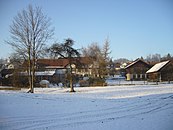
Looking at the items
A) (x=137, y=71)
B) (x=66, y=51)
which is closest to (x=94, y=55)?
(x=137, y=71)

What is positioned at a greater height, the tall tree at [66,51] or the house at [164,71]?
the tall tree at [66,51]

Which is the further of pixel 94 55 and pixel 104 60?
pixel 94 55

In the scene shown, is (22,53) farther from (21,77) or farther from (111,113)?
(111,113)

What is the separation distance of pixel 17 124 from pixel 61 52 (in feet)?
86.2

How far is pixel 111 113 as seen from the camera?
14.9m

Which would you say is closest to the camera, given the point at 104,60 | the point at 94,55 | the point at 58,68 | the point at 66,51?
the point at 66,51

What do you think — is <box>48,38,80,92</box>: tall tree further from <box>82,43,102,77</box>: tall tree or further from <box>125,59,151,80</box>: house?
<box>125,59,151,80</box>: house

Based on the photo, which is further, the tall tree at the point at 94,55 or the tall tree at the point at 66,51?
the tall tree at the point at 94,55

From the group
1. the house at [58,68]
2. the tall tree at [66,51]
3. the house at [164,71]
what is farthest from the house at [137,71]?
the tall tree at [66,51]

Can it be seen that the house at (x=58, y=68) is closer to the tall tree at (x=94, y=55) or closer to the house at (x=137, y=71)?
the tall tree at (x=94, y=55)

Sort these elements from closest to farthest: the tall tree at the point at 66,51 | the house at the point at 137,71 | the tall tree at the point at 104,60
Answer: the tall tree at the point at 66,51 → the tall tree at the point at 104,60 → the house at the point at 137,71

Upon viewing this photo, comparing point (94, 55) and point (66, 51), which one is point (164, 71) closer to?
point (94, 55)

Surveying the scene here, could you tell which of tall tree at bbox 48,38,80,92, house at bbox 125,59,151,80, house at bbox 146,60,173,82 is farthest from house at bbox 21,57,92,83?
house at bbox 146,60,173,82

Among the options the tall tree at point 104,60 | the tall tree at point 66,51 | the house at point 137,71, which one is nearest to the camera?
the tall tree at point 66,51
